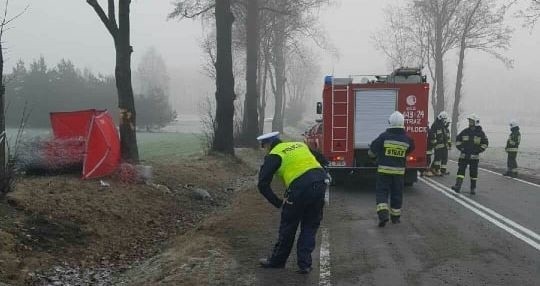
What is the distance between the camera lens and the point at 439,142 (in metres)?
16.5

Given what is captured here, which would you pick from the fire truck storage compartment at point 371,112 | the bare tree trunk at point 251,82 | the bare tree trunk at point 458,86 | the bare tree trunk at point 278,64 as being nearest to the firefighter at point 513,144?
the fire truck storage compartment at point 371,112

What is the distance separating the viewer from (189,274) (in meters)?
5.77

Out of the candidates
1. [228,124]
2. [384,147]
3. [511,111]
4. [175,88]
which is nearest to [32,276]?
[384,147]

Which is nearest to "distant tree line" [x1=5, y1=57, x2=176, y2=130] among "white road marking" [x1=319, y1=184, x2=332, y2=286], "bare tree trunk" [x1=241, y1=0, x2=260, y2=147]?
"bare tree trunk" [x1=241, y1=0, x2=260, y2=147]

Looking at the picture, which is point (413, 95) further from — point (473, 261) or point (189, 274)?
point (189, 274)

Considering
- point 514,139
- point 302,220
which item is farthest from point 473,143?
point 302,220

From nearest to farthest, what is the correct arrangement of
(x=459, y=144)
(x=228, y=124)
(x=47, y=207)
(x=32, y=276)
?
(x=32, y=276) → (x=47, y=207) → (x=459, y=144) → (x=228, y=124)

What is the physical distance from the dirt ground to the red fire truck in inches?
105

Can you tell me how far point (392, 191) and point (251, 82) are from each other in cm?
1519

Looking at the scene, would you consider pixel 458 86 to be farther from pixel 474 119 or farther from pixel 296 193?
pixel 296 193

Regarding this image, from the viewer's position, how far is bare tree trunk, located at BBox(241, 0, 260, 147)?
23.0 meters

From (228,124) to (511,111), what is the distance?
136639 millimetres

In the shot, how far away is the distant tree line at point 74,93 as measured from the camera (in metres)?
49.1

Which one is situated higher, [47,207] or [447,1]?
[447,1]
